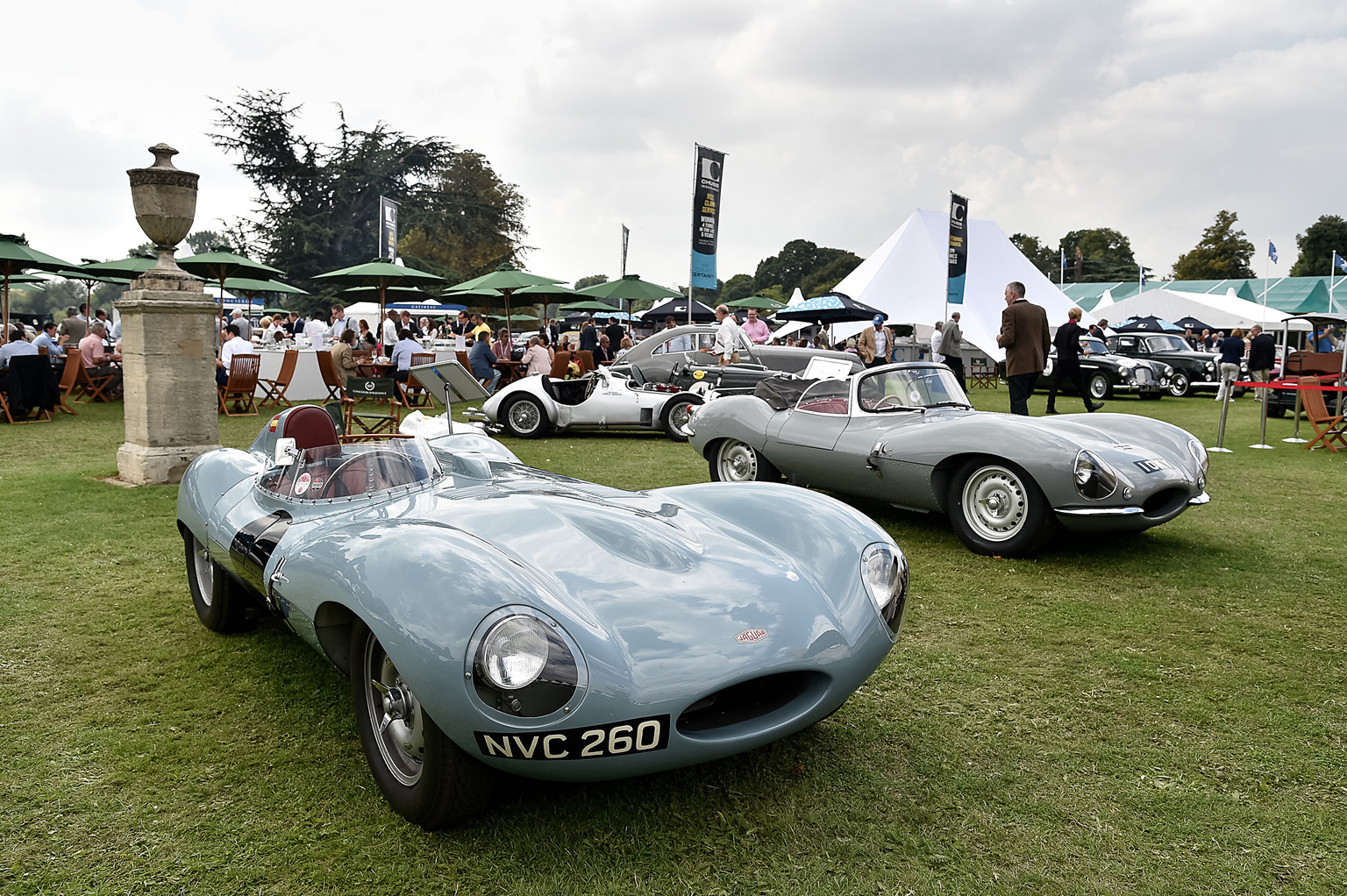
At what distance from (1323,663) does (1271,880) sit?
1965 mm

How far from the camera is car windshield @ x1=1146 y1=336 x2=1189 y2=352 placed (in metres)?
23.1

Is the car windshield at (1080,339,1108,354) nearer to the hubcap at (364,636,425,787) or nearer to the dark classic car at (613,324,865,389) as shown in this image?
the dark classic car at (613,324,865,389)

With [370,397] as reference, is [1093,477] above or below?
below

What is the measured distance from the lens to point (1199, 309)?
36594 mm

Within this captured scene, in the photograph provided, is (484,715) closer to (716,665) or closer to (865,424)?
(716,665)

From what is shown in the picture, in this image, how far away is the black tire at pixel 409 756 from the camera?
8.03ft

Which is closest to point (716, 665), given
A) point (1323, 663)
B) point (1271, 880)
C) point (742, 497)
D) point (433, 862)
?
point (433, 862)

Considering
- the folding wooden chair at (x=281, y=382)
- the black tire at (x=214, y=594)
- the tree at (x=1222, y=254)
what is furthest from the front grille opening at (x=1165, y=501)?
the tree at (x=1222, y=254)

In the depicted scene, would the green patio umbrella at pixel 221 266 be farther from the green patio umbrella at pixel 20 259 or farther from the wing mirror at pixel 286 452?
the wing mirror at pixel 286 452

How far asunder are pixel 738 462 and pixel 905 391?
1629 mm

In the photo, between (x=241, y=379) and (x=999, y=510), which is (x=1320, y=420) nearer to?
(x=999, y=510)

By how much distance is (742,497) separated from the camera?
3439mm

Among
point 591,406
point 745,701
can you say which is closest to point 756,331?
point 591,406

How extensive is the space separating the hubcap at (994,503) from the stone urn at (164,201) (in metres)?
7.33
